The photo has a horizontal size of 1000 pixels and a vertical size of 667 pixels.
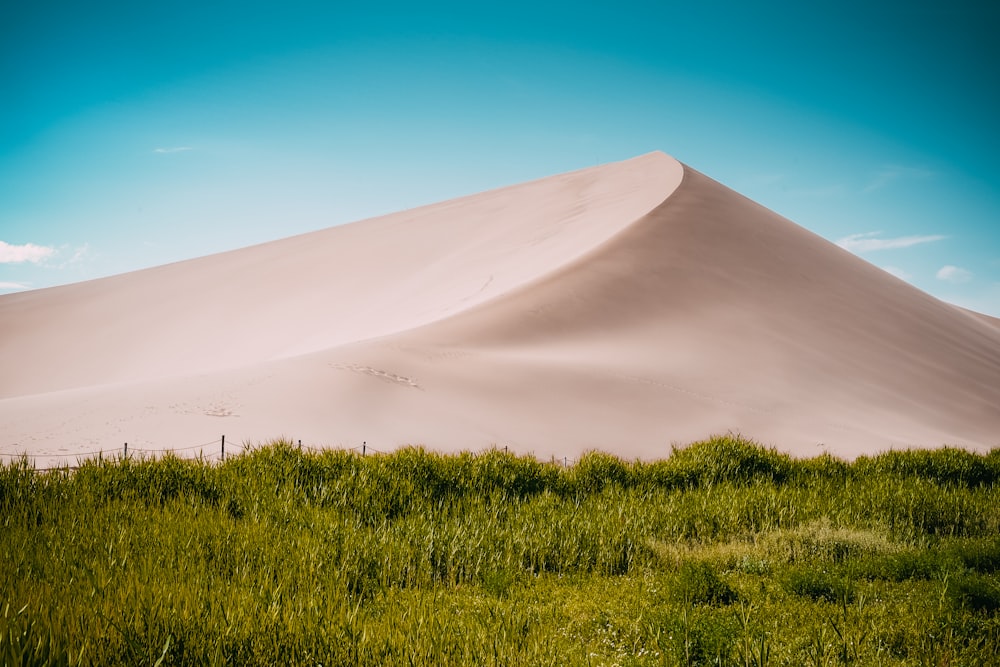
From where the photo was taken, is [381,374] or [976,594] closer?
[976,594]

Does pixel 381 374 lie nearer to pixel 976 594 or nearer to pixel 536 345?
pixel 536 345

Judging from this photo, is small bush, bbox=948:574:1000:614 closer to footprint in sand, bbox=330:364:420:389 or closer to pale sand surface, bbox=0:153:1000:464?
pale sand surface, bbox=0:153:1000:464

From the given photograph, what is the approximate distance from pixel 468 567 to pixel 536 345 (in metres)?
13.1

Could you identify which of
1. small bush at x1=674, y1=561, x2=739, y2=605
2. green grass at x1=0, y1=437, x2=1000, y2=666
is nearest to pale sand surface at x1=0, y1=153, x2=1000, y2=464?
green grass at x1=0, y1=437, x2=1000, y2=666

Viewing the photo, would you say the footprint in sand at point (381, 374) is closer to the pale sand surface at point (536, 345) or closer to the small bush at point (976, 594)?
the pale sand surface at point (536, 345)

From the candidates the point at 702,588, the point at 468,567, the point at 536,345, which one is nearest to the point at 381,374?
the point at 536,345

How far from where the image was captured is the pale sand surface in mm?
12211

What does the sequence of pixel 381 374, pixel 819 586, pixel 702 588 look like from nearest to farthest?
pixel 702 588
pixel 819 586
pixel 381 374

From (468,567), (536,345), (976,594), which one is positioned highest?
(536,345)

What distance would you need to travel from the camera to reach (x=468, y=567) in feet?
14.4

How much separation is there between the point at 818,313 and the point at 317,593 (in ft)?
75.1

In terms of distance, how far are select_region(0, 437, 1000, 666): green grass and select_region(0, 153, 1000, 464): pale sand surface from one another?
5.09 metres

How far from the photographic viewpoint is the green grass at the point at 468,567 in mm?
2932

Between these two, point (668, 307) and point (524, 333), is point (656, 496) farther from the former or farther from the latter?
point (668, 307)
